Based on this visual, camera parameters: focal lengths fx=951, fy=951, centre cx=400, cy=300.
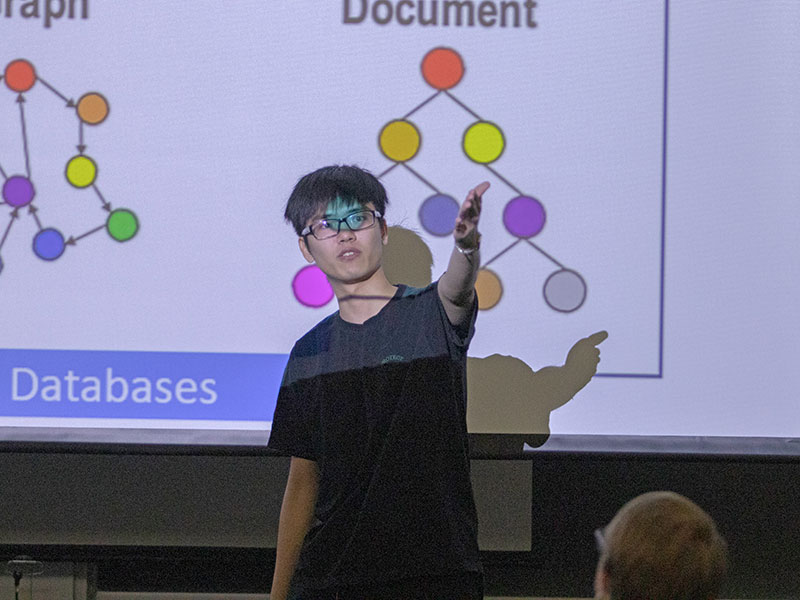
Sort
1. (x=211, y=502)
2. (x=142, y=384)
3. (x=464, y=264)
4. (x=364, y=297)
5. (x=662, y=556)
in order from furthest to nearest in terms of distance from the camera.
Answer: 1. (x=211, y=502)
2. (x=142, y=384)
3. (x=364, y=297)
4. (x=464, y=264)
5. (x=662, y=556)

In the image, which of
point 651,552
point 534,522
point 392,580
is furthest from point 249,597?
point 651,552

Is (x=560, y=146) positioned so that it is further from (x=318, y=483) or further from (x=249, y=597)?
(x=249, y=597)

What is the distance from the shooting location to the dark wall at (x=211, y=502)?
6.81 feet

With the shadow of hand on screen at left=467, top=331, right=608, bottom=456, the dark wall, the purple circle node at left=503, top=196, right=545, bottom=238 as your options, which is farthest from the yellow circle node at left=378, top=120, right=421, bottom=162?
the dark wall

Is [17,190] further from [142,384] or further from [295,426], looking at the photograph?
[295,426]

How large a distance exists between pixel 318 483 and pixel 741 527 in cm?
117

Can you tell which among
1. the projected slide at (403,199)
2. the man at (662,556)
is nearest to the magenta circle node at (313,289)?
the projected slide at (403,199)

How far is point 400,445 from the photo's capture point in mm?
1470

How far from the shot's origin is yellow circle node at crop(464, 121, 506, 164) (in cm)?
197

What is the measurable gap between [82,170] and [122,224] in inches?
5.5

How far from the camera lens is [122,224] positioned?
1.99 meters

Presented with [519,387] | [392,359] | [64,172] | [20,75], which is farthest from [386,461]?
[20,75]

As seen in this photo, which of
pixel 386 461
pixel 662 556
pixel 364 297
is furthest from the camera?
pixel 364 297

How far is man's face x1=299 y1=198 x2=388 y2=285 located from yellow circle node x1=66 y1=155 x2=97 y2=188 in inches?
23.2
